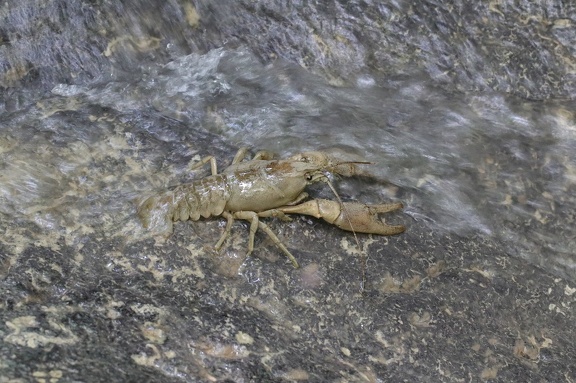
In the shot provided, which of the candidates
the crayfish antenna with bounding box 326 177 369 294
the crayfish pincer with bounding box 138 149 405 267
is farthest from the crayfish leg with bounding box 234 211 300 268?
the crayfish antenna with bounding box 326 177 369 294

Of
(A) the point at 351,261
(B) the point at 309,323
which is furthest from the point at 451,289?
(B) the point at 309,323

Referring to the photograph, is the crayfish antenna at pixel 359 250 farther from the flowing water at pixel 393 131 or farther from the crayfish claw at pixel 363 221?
the flowing water at pixel 393 131

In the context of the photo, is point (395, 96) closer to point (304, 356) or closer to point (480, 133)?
point (480, 133)

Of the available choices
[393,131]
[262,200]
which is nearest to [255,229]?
[262,200]

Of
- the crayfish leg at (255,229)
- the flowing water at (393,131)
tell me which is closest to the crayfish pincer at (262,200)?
the crayfish leg at (255,229)

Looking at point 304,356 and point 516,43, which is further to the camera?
point 516,43

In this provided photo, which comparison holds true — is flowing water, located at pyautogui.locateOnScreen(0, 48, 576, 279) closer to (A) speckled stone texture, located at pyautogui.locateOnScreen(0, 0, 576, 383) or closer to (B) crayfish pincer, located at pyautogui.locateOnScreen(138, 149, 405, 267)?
(A) speckled stone texture, located at pyautogui.locateOnScreen(0, 0, 576, 383)
